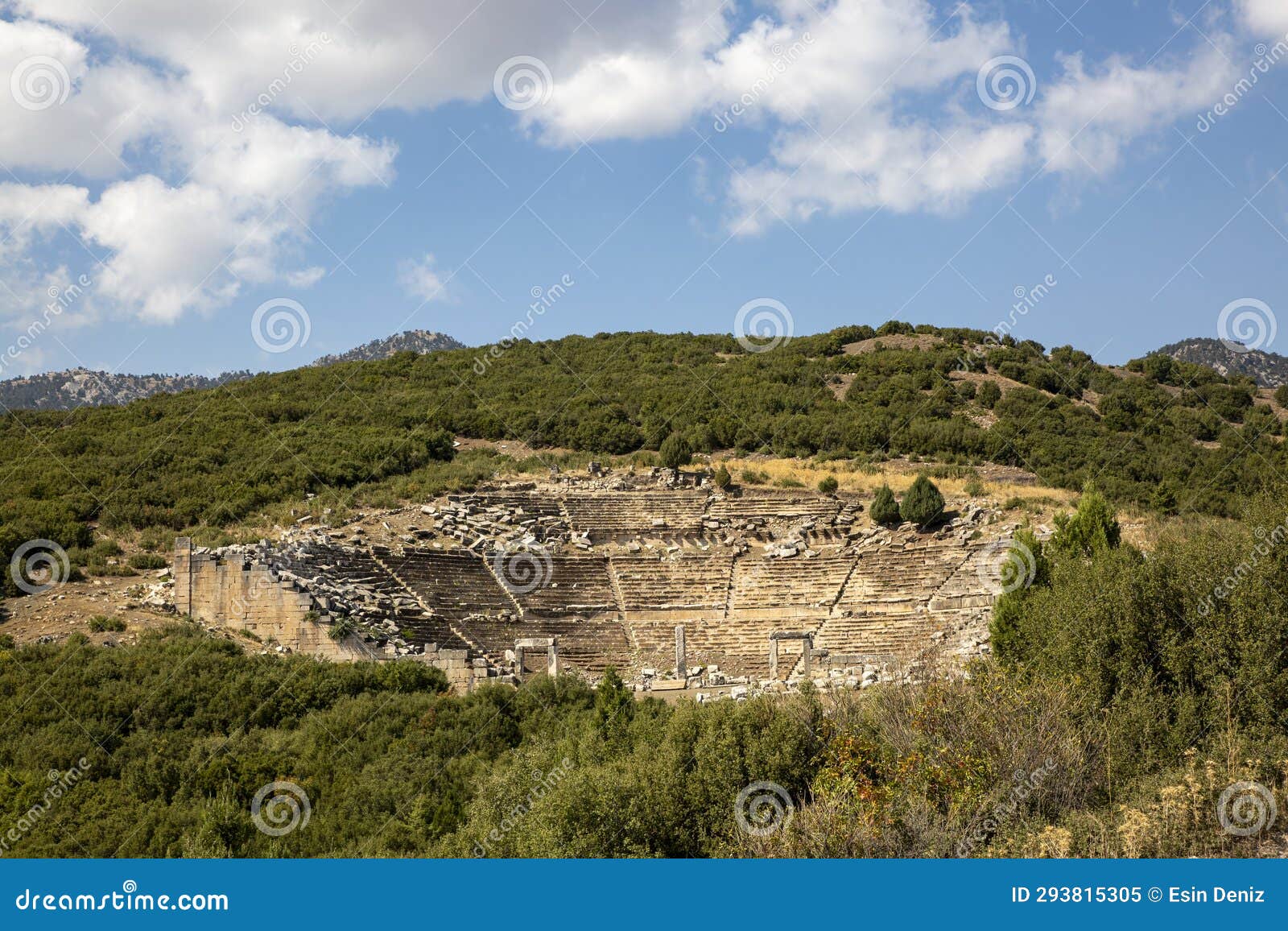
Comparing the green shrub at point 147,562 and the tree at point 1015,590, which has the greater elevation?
the green shrub at point 147,562

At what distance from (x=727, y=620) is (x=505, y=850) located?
17.1 metres

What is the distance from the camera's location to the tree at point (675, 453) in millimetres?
41781

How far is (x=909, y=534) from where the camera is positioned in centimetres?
3378

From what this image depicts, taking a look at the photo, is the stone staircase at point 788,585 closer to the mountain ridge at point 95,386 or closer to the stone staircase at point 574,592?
the stone staircase at point 574,592

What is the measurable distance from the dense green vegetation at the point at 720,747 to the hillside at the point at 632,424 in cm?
1209

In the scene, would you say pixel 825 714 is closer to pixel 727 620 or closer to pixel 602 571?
pixel 727 620

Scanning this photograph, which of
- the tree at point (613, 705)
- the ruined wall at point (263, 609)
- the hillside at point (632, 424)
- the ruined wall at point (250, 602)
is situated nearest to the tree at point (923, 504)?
the hillside at point (632, 424)

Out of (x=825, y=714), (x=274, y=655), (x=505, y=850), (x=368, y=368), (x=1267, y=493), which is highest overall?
(x=368, y=368)

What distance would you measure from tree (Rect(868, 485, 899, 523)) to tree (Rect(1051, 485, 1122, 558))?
984 centimetres

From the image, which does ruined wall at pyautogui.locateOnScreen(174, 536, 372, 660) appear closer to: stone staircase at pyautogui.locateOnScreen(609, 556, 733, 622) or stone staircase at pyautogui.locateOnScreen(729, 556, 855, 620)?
stone staircase at pyautogui.locateOnScreen(609, 556, 733, 622)

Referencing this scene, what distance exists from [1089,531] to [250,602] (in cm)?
A: 1905

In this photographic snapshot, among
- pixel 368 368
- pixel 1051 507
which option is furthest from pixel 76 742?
pixel 368 368

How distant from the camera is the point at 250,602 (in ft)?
85.7

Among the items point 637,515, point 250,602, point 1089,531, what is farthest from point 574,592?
point 1089,531
